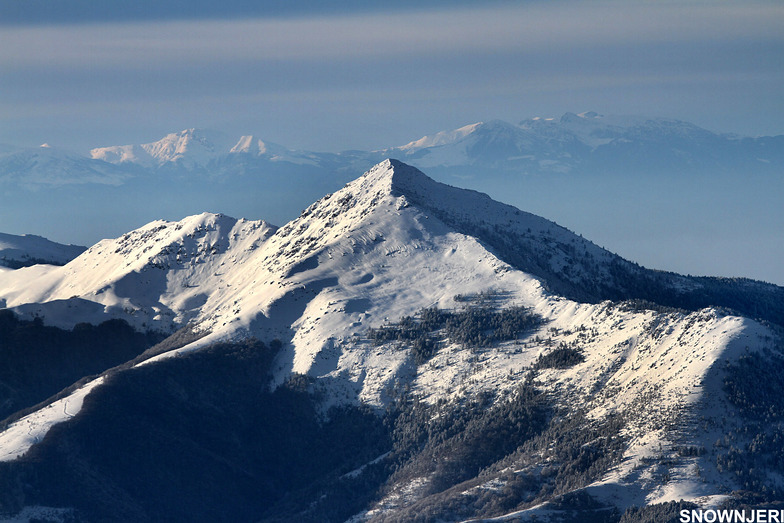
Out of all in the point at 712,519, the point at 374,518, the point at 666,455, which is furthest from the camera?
the point at 374,518

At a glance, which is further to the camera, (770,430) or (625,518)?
(770,430)

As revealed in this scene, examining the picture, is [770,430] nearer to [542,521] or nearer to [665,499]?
[665,499]

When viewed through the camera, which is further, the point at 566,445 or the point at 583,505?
the point at 566,445

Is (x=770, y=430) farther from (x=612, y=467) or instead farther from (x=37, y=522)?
(x=37, y=522)

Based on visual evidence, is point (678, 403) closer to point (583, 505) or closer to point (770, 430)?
point (770, 430)

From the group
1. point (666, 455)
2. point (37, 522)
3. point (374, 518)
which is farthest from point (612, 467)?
point (37, 522)

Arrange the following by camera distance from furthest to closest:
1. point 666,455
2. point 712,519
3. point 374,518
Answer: point 374,518, point 666,455, point 712,519

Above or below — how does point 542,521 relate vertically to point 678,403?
below

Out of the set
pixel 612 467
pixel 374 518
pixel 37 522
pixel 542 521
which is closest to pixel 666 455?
pixel 612 467
